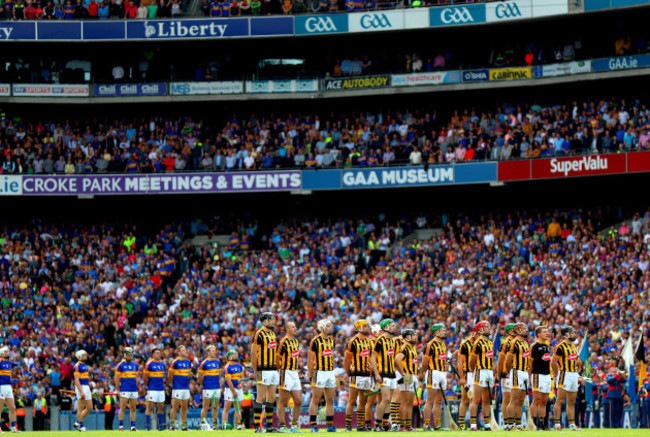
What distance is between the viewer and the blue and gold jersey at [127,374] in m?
28.0

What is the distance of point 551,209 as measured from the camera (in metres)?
42.1

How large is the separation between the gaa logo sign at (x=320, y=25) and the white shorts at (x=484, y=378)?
78.3ft

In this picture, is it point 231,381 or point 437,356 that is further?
point 231,381

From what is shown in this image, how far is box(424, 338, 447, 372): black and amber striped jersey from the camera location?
2461 cm

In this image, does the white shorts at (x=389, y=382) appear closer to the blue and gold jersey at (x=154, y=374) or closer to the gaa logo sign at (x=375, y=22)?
the blue and gold jersey at (x=154, y=374)

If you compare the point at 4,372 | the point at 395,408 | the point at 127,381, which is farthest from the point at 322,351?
the point at 4,372

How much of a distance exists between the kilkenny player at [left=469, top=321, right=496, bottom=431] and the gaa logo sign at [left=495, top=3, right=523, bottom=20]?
21.1 metres

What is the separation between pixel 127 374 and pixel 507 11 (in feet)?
73.2

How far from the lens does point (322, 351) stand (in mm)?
22812

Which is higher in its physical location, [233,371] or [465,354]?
[465,354]

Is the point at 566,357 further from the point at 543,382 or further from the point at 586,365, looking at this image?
the point at 586,365

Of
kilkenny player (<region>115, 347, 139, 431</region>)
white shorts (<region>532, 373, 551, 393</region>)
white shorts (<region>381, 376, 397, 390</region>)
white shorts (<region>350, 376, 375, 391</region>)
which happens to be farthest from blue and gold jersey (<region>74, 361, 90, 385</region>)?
white shorts (<region>532, 373, 551, 393</region>)

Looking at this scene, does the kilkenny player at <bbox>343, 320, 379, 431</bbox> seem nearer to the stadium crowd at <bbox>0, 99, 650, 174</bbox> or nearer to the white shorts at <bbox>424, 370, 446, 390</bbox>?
the white shorts at <bbox>424, 370, 446, 390</bbox>

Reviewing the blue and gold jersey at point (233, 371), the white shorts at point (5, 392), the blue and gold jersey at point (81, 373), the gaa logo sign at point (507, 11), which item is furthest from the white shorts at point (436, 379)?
the gaa logo sign at point (507, 11)
